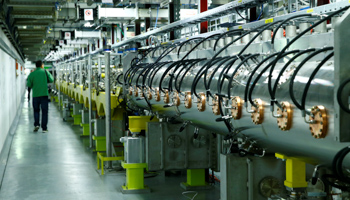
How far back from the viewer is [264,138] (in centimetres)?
238

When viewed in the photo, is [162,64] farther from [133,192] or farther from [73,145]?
[73,145]

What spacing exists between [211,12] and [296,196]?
2254mm

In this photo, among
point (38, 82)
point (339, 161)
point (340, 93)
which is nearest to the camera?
point (340, 93)

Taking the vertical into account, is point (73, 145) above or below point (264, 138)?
below

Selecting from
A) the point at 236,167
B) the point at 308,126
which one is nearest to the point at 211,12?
the point at 236,167

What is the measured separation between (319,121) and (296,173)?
2.68ft

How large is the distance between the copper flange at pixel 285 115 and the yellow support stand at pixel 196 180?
3306 millimetres

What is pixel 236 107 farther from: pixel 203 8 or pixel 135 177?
pixel 203 8

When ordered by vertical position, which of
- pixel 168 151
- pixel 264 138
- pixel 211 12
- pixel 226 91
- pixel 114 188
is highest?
pixel 211 12

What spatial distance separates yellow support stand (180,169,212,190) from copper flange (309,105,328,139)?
3.55m

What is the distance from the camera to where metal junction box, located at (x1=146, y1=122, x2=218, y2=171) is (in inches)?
189

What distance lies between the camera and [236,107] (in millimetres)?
2471

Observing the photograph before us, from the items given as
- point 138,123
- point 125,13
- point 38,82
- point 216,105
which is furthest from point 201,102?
point 38,82

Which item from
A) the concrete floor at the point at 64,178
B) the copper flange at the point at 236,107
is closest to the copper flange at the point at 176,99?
the copper flange at the point at 236,107
